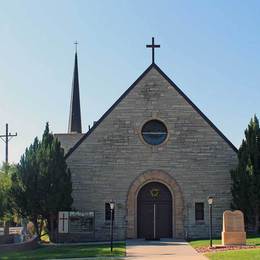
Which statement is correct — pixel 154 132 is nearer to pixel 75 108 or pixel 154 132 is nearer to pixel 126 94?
pixel 126 94

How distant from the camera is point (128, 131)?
33.7m

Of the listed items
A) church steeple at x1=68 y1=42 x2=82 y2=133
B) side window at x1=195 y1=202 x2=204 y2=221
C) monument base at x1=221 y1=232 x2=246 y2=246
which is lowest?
monument base at x1=221 y1=232 x2=246 y2=246

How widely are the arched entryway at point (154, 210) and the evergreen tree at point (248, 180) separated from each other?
3.82m

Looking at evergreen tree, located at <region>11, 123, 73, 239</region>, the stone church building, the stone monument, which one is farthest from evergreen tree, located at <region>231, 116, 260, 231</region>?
evergreen tree, located at <region>11, 123, 73, 239</region>

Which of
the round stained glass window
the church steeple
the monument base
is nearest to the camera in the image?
the monument base

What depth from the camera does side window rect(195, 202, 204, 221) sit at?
33.0 m

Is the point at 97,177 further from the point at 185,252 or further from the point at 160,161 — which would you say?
the point at 185,252

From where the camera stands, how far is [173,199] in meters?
33.1

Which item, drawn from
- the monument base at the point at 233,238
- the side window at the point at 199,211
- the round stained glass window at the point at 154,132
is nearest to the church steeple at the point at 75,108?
the round stained glass window at the point at 154,132

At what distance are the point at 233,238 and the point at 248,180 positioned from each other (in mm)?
5646

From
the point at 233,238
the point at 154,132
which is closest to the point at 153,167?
the point at 154,132

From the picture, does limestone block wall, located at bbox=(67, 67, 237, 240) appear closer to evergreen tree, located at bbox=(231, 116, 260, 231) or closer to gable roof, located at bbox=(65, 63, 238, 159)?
gable roof, located at bbox=(65, 63, 238, 159)

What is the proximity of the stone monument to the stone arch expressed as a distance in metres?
5.72

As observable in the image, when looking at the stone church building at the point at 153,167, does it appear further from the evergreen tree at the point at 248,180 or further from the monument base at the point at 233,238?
the monument base at the point at 233,238
